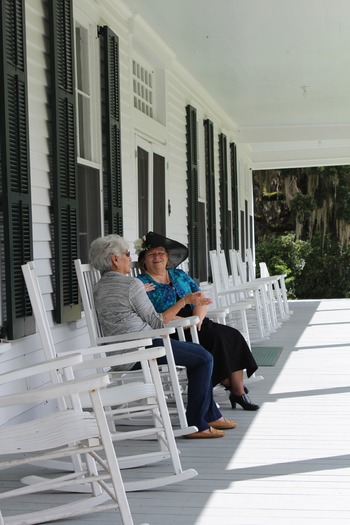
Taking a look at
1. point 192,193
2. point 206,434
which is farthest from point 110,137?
point 192,193

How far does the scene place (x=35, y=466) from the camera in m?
3.74

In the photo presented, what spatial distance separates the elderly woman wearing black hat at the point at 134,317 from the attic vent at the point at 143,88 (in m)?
3.31

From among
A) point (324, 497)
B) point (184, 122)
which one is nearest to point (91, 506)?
point (324, 497)

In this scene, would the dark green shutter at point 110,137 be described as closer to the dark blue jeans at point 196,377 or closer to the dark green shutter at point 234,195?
the dark blue jeans at point 196,377

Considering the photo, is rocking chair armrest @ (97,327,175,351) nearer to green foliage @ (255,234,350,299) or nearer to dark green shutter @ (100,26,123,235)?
dark green shutter @ (100,26,123,235)

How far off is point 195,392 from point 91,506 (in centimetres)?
123

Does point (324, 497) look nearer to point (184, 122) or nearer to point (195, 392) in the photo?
point (195, 392)

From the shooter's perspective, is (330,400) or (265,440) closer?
(265,440)

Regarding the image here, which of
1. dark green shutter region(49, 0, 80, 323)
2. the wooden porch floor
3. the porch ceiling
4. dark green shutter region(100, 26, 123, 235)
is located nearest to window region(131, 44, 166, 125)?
the porch ceiling

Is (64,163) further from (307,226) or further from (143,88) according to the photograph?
(307,226)

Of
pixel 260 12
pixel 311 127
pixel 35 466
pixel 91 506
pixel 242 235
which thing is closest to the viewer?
pixel 91 506

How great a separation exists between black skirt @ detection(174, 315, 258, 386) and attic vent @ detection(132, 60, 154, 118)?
10.4 ft

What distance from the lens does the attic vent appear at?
24.1 feet

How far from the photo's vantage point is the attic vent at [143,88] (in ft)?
24.1
